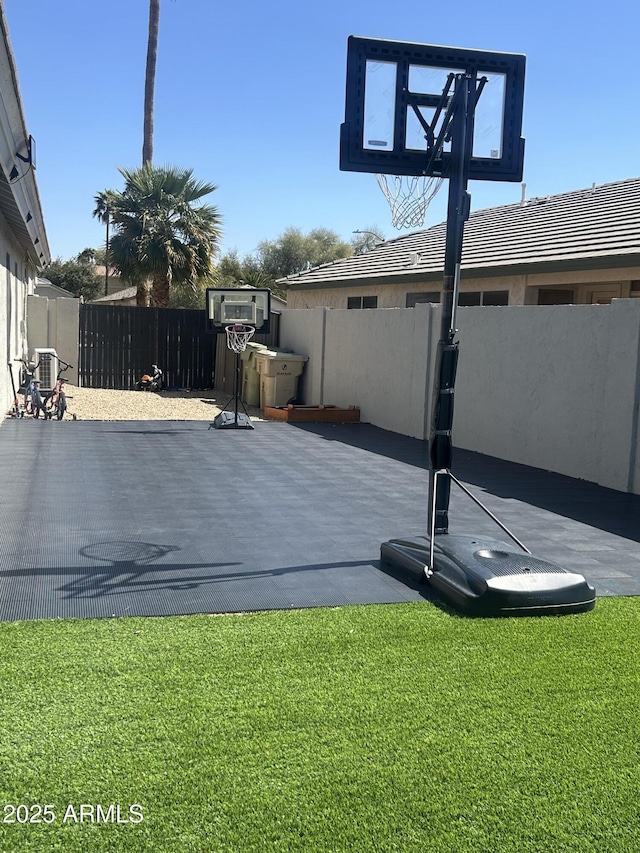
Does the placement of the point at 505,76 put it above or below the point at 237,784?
above

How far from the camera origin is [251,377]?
63.2 feet

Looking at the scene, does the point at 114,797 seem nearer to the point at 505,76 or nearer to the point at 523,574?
the point at 523,574

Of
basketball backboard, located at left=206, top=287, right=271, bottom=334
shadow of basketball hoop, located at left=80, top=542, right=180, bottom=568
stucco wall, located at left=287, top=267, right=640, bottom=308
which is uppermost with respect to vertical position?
stucco wall, located at left=287, top=267, right=640, bottom=308

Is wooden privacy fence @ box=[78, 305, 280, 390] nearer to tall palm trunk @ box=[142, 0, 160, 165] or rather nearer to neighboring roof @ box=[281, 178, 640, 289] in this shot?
neighboring roof @ box=[281, 178, 640, 289]

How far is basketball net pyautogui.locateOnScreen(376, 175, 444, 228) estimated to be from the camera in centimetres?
857

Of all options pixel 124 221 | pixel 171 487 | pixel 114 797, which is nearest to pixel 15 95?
pixel 171 487

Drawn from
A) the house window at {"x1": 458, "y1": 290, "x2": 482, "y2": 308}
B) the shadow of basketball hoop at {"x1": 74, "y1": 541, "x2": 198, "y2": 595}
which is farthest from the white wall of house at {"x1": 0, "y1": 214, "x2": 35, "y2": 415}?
the house window at {"x1": 458, "y1": 290, "x2": 482, "y2": 308}

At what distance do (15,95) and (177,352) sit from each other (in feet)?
47.7

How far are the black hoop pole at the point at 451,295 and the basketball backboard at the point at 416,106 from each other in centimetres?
24

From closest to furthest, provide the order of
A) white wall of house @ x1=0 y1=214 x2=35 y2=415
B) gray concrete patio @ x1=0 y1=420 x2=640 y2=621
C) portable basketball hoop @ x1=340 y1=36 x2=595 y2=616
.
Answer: gray concrete patio @ x1=0 y1=420 x2=640 y2=621, portable basketball hoop @ x1=340 y1=36 x2=595 y2=616, white wall of house @ x1=0 y1=214 x2=35 y2=415

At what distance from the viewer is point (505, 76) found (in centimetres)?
675

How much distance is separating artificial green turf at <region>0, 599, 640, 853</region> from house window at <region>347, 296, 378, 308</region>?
50.5 feet

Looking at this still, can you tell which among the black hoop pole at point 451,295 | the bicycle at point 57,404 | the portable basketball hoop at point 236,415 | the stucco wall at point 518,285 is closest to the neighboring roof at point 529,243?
the stucco wall at point 518,285

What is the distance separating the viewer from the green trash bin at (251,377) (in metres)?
19.1
